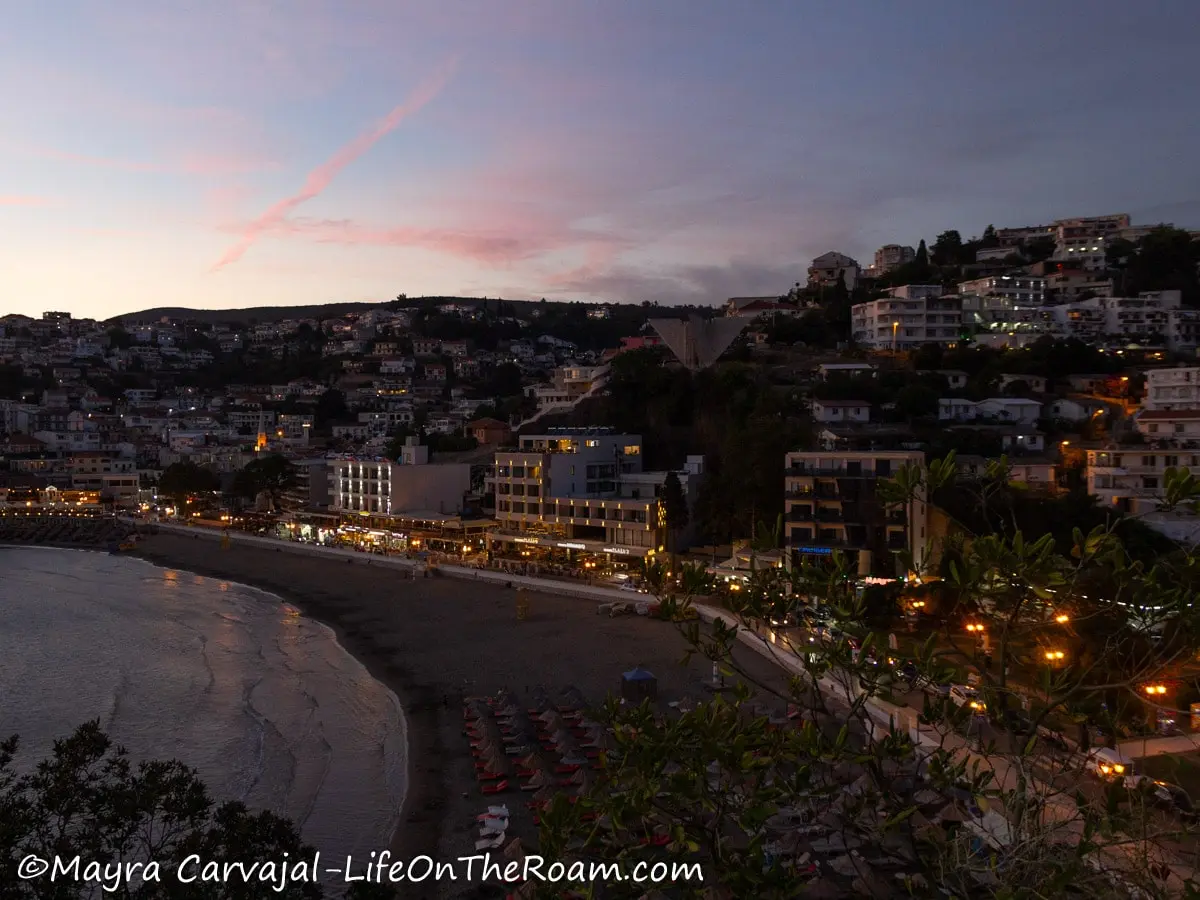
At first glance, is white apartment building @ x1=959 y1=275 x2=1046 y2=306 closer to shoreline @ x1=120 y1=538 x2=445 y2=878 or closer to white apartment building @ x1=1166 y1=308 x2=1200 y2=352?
white apartment building @ x1=1166 y1=308 x2=1200 y2=352

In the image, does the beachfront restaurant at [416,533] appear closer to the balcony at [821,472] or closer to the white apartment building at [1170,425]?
the balcony at [821,472]

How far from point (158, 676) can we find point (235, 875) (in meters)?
17.0

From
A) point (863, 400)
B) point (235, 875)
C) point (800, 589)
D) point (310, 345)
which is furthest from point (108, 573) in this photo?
point (310, 345)

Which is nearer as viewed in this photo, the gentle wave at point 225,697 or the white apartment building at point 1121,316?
the gentle wave at point 225,697

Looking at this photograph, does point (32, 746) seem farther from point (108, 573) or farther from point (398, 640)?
point (108, 573)

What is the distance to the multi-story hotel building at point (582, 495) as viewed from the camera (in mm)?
32375

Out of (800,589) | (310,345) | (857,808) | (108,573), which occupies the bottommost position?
(108,573)

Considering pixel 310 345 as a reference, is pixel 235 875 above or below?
below

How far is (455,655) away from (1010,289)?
38.0 metres

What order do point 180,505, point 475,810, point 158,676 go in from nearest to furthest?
point 475,810, point 158,676, point 180,505

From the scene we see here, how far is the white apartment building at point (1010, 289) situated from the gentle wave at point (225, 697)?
1472 inches

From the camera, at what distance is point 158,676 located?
71.8 feet

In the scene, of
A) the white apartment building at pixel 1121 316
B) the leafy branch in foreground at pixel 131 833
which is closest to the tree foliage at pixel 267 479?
the white apartment building at pixel 1121 316

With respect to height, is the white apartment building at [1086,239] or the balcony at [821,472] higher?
the white apartment building at [1086,239]
